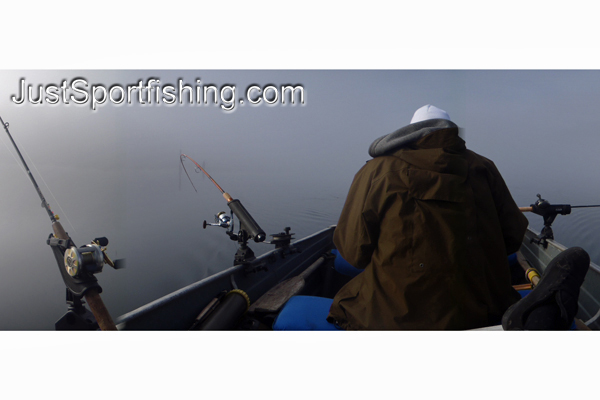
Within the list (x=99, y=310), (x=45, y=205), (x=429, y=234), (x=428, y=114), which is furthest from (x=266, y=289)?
(x=428, y=114)

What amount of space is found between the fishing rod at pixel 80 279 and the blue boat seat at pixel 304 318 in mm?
567

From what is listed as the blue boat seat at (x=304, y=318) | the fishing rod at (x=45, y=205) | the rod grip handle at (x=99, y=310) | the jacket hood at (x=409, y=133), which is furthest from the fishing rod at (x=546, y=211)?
the fishing rod at (x=45, y=205)

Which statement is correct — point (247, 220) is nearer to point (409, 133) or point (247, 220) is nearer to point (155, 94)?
point (155, 94)

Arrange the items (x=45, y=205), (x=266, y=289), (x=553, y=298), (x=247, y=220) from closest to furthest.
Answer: (x=553, y=298) → (x=45, y=205) → (x=247, y=220) → (x=266, y=289)

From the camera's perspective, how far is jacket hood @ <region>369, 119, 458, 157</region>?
0.93 meters

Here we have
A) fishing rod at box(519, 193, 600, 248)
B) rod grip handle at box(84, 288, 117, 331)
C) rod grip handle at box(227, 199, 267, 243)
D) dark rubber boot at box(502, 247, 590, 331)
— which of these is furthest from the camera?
fishing rod at box(519, 193, 600, 248)

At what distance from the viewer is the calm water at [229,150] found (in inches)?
61.6

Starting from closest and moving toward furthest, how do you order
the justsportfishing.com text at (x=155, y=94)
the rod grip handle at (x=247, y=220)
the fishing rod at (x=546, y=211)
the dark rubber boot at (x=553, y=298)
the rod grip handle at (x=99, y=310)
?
the dark rubber boot at (x=553, y=298)
the rod grip handle at (x=99, y=310)
the justsportfishing.com text at (x=155, y=94)
the rod grip handle at (x=247, y=220)
the fishing rod at (x=546, y=211)

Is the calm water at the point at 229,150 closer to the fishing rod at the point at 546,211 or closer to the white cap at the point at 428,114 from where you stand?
the fishing rod at the point at 546,211

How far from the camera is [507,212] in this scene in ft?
3.38

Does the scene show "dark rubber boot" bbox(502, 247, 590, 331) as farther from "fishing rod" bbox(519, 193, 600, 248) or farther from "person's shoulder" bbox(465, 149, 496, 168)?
"fishing rod" bbox(519, 193, 600, 248)

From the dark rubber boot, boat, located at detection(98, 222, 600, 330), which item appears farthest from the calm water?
the dark rubber boot

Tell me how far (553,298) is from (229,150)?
1.85 meters

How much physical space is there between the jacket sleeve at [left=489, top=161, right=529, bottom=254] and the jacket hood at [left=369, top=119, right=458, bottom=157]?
0.74ft
